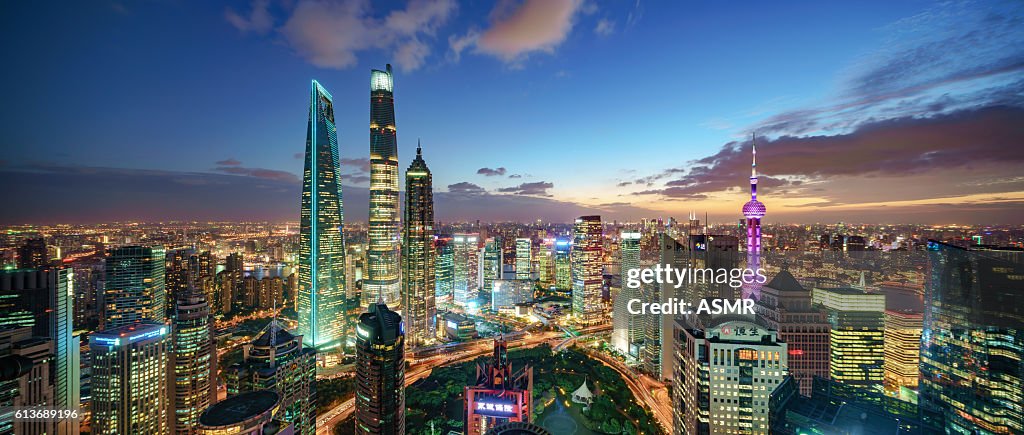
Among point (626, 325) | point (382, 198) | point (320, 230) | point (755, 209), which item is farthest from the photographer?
point (382, 198)

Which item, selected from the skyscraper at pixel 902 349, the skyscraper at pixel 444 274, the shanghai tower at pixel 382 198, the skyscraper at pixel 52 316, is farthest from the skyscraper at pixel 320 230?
the skyscraper at pixel 902 349

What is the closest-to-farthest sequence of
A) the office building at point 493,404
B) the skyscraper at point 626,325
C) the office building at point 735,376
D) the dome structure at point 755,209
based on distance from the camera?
the office building at point 735,376, the office building at point 493,404, the dome structure at point 755,209, the skyscraper at point 626,325

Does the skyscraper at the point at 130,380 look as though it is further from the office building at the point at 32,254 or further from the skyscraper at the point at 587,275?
the skyscraper at the point at 587,275

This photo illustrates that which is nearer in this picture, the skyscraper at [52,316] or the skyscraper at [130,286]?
the skyscraper at [52,316]

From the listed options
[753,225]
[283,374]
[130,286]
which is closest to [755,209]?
[753,225]

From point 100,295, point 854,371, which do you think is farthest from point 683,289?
point 100,295

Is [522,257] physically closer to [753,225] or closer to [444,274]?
[444,274]

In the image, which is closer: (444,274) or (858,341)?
(858,341)

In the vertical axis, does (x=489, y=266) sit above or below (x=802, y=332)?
below
